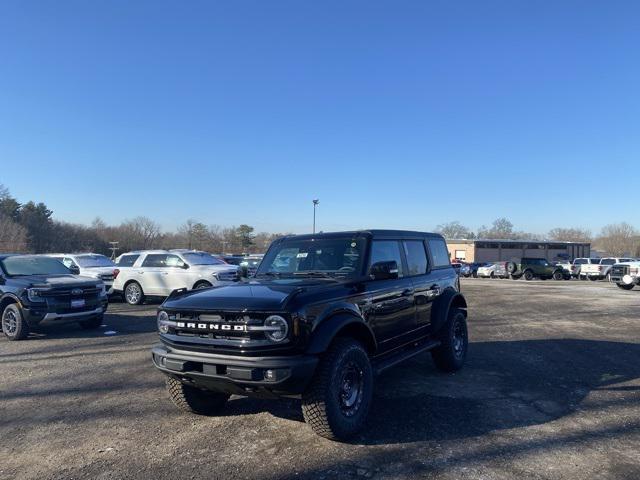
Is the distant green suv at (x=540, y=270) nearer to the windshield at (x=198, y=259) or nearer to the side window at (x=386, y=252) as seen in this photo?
the windshield at (x=198, y=259)

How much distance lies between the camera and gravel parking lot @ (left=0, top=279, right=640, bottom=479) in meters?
3.97

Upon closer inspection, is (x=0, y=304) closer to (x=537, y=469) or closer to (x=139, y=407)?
(x=139, y=407)

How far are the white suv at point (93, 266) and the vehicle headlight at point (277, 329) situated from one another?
13791 millimetres

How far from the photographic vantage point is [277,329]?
4137mm

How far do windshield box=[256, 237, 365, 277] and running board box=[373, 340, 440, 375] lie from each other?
1003mm

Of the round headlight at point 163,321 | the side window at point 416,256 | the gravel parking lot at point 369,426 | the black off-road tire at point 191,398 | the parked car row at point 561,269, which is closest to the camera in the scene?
the gravel parking lot at point 369,426

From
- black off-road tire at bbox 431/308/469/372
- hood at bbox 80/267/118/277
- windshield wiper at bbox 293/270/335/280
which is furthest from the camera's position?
hood at bbox 80/267/118/277

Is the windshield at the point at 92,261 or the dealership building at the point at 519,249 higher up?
the dealership building at the point at 519,249

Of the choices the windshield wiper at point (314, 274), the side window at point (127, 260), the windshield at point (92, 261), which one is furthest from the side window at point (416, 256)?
the windshield at point (92, 261)

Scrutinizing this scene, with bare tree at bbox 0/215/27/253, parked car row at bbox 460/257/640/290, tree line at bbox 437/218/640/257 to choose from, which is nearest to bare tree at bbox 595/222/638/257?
tree line at bbox 437/218/640/257

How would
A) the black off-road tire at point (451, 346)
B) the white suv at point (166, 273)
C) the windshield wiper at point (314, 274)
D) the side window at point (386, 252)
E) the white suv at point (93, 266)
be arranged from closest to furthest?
the windshield wiper at point (314, 274)
the side window at point (386, 252)
the black off-road tire at point (451, 346)
the white suv at point (166, 273)
the white suv at point (93, 266)

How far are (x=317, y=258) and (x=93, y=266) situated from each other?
1439 centimetres

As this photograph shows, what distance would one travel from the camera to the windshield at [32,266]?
10.8 m

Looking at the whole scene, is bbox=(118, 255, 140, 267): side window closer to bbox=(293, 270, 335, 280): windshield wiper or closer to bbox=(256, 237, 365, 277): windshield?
bbox=(256, 237, 365, 277): windshield
